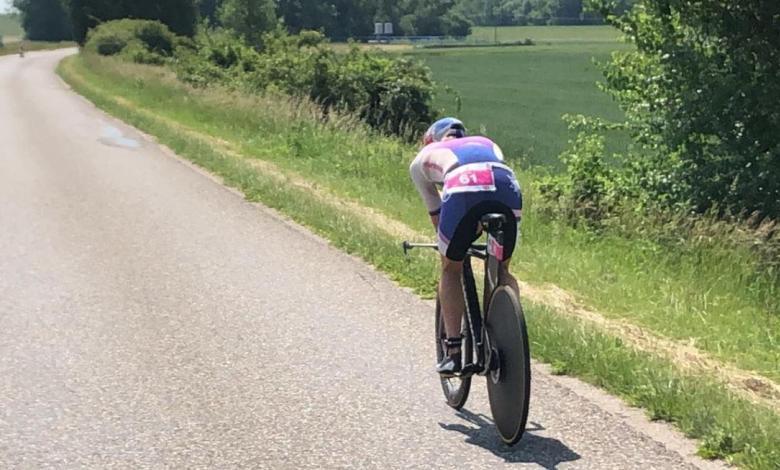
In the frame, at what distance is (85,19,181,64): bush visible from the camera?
55.3 meters

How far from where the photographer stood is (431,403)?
19.3 feet

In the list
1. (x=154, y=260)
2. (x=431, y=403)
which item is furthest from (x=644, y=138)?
(x=431, y=403)

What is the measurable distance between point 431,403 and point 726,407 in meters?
1.53

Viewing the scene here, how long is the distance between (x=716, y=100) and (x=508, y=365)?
23.3 feet

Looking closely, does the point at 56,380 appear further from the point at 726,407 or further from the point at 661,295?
the point at 661,295

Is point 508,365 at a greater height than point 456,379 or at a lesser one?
greater

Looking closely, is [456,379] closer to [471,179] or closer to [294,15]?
[471,179]

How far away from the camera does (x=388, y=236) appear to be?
10.8m

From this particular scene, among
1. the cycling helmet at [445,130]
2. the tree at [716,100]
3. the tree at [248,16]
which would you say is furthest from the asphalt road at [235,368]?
the tree at [248,16]

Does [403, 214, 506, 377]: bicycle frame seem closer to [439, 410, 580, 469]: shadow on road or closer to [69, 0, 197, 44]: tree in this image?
[439, 410, 580, 469]: shadow on road

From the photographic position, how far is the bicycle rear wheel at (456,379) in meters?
5.54

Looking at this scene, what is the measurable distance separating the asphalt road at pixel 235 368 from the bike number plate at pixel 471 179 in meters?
1.23

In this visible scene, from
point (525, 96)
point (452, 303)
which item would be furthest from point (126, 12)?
point (452, 303)

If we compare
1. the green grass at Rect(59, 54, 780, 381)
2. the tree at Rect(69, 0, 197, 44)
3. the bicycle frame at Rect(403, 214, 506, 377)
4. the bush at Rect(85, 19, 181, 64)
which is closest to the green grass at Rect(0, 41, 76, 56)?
the tree at Rect(69, 0, 197, 44)
